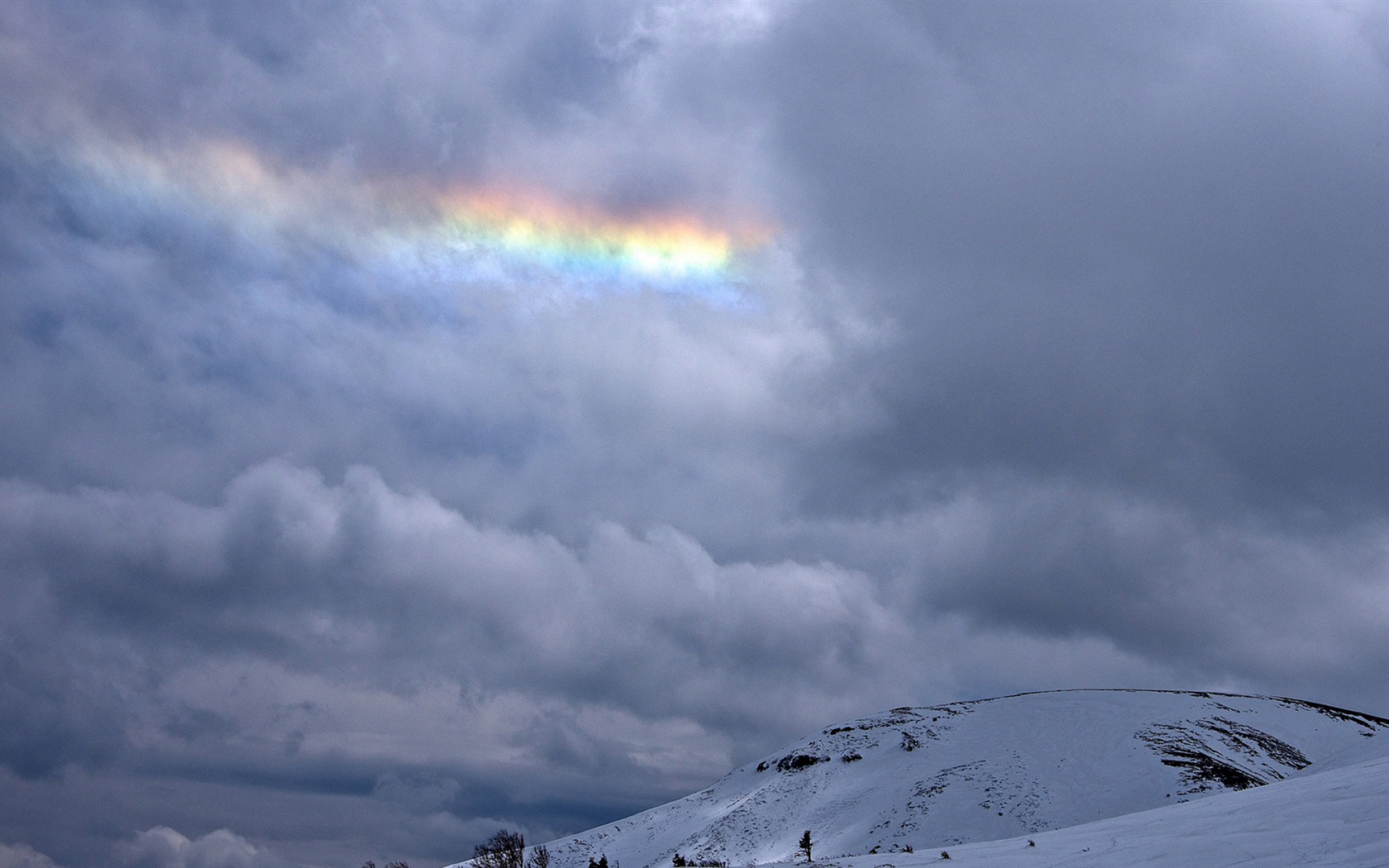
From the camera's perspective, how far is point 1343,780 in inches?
782

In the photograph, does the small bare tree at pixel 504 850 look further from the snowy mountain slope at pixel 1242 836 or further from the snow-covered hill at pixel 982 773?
the snow-covered hill at pixel 982 773

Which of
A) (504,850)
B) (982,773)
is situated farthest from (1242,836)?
(982,773)

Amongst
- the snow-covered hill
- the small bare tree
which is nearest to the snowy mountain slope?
the small bare tree

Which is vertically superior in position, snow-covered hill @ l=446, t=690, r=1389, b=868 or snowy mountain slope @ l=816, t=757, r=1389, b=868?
snow-covered hill @ l=446, t=690, r=1389, b=868

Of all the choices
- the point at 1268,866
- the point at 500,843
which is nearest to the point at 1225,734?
the point at 500,843

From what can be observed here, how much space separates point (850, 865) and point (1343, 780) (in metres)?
11.3

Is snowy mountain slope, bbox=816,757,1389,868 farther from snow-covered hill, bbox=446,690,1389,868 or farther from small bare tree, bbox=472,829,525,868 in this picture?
snow-covered hill, bbox=446,690,1389,868

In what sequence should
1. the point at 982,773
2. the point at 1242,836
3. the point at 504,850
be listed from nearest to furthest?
1. the point at 1242,836
2. the point at 504,850
3. the point at 982,773

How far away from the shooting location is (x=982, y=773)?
7438cm

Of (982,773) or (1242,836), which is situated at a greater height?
(982,773)

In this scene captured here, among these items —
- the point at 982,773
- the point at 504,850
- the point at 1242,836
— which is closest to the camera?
the point at 1242,836

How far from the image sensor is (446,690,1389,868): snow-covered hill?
2552 inches

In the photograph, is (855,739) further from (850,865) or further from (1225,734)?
(850,865)

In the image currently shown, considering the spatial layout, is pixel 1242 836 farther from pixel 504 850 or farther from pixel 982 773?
pixel 982 773
